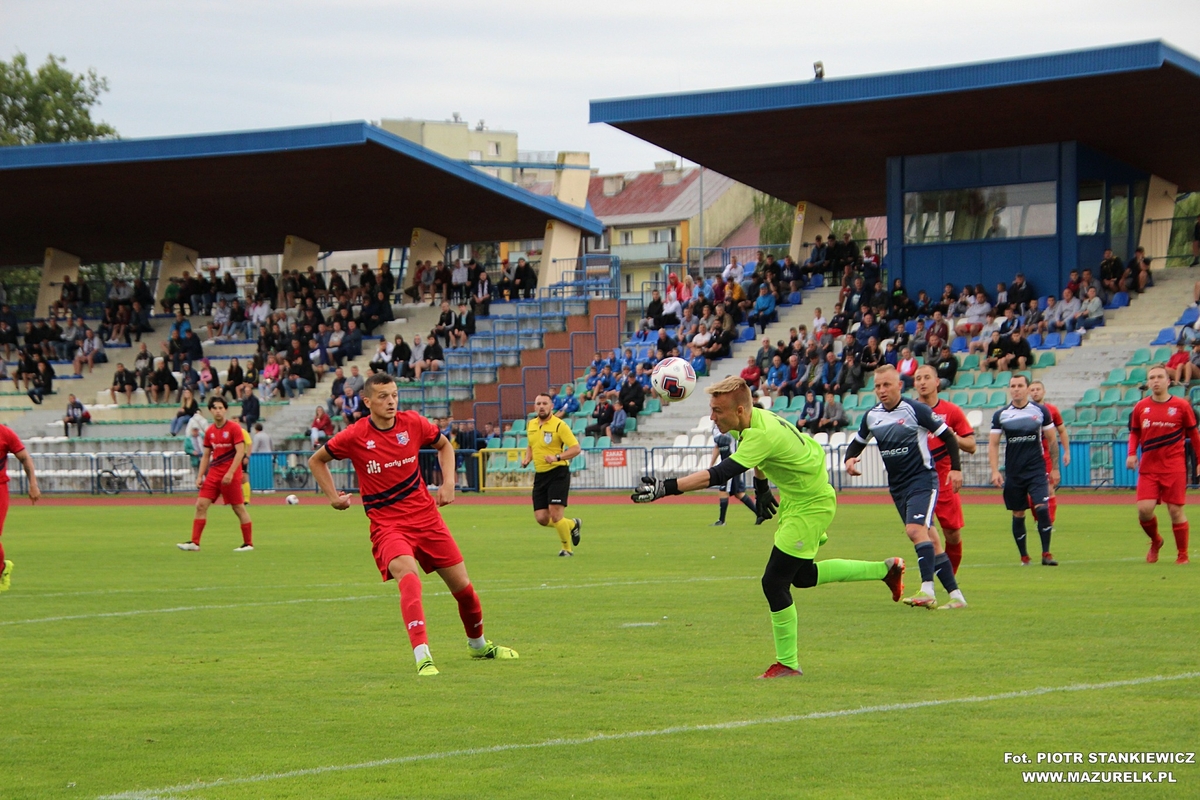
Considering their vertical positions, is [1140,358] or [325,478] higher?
[1140,358]

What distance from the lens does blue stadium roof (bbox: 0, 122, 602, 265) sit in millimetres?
39219

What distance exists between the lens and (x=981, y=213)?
3634cm

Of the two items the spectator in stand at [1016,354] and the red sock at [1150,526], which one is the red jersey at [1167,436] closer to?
the red sock at [1150,526]

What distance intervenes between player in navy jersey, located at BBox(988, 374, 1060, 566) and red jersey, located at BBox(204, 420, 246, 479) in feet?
32.8

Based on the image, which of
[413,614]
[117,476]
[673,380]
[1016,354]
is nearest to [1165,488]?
[673,380]

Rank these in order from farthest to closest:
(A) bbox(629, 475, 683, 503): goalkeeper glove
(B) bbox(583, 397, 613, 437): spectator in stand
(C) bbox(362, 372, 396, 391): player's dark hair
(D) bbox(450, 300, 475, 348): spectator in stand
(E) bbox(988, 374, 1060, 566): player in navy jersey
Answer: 1. (D) bbox(450, 300, 475, 348): spectator in stand
2. (B) bbox(583, 397, 613, 437): spectator in stand
3. (E) bbox(988, 374, 1060, 566): player in navy jersey
4. (C) bbox(362, 372, 396, 391): player's dark hair
5. (A) bbox(629, 475, 683, 503): goalkeeper glove

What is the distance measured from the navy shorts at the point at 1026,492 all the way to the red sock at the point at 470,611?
7.29 meters

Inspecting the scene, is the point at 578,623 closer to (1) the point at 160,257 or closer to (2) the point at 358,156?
(2) the point at 358,156

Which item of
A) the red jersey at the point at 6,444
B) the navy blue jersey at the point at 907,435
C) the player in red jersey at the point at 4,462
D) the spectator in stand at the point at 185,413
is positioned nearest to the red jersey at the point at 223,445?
the player in red jersey at the point at 4,462

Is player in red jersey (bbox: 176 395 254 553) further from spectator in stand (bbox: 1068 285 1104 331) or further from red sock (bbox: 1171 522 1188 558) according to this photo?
spectator in stand (bbox: 1068 285 1104 331)

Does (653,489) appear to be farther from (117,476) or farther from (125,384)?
(125,384)

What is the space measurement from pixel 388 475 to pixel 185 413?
30984mm

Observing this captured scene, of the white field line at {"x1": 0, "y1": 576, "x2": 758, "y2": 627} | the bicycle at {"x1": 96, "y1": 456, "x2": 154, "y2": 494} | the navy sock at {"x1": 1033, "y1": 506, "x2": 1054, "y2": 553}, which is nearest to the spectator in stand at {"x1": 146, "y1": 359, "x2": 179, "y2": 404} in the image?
the bicycle at {"x1": 96, "y1": 456, "x2": 154, "y2": 494}

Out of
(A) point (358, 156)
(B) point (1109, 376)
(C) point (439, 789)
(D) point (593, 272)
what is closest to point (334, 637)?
(C) point (439, 789)
